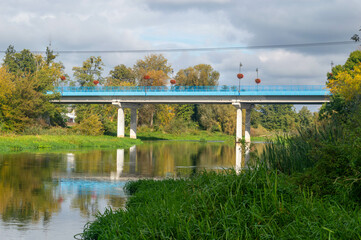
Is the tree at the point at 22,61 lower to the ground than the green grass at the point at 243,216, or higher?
higher

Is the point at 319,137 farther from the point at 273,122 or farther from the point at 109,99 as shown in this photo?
the point at 273,122

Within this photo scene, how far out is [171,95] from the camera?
69.7m

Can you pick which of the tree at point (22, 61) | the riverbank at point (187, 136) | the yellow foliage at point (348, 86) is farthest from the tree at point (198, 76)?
the yellow foliage at point (348, 86)

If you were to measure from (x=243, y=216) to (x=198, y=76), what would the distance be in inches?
3874

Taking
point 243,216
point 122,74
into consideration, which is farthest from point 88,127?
point 243,216

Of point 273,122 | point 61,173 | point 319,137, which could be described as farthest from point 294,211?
point 273,122

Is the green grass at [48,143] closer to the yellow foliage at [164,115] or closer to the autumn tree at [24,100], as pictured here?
the autumn tree at [24,100]

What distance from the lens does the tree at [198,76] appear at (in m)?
105

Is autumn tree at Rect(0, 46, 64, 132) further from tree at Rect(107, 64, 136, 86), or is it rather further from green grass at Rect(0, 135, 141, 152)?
tree at Rect(107, 64, 136, 86)

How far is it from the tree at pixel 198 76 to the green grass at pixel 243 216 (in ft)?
310

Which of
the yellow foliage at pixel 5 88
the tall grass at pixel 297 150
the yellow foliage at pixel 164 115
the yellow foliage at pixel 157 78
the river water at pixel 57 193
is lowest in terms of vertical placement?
the river water at pixel 57 193

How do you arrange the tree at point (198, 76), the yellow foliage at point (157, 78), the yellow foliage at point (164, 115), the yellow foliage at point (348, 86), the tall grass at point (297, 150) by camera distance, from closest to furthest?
the tall grass at point (297, 150)
the yellow foliage at point (348, 86)
the yellow foliage at point (157, 78)
the yellow foliage at point (164, 115)
the tree at point (198, 76)

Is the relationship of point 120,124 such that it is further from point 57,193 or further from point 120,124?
point 57,193

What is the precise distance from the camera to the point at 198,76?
10638cm
